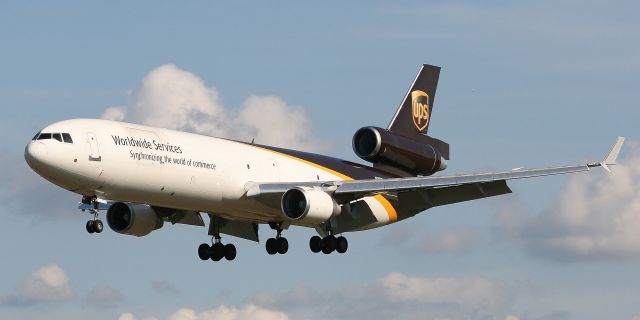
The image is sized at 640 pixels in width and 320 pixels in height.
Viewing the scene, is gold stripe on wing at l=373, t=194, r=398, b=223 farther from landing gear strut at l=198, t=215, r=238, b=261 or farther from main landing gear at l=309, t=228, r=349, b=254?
landing gear strut at l=198, t=215, r=238, b=261

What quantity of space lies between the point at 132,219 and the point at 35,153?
30.6 ft

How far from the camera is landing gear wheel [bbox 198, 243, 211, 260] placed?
65.9 meters

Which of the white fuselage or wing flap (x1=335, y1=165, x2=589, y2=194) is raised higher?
wing flap (x1=335, y1=165, x2=589, y2=194)

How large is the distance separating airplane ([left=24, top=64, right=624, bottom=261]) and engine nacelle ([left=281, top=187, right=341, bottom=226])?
0.16 ft

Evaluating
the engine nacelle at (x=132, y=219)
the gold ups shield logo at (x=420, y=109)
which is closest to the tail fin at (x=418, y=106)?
the gold ups shield logo at (x=420, y=109)

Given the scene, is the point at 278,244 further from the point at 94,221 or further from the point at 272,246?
the point at 94,221

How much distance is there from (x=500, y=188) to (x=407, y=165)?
17.8ft

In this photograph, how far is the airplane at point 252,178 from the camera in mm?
54594

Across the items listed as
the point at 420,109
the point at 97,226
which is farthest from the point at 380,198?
the point at 97,226

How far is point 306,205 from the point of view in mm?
59250

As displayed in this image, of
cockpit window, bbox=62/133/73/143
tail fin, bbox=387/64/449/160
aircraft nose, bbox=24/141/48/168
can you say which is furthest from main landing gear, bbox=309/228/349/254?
aircraft nose, bbox=24/141/48/168

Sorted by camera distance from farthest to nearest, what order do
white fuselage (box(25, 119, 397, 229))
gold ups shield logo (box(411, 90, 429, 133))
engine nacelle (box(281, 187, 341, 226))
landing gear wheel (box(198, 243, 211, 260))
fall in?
gold ups shield logo (box(411, 90, 429, 133)), landing gear wheel (box(198, 243, 211, 260)), engine nacelle (box(281, 187, 341, 226)), white fuselage (box(25, 119, 397, 229))

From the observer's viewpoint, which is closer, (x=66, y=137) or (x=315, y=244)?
(x=66, y=137)

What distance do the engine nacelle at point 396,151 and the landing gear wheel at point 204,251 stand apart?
7.89 metres
